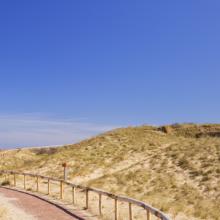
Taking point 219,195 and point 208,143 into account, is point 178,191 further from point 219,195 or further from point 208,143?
point 208,143

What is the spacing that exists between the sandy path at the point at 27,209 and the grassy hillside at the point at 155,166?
4.99 m

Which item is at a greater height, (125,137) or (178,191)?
(125,137)

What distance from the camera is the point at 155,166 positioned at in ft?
103

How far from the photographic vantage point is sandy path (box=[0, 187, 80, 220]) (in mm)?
16353

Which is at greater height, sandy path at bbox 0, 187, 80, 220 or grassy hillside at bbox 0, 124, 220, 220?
grassy hillside at bbox 0, 124, 220, 220

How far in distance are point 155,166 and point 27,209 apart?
1465cm

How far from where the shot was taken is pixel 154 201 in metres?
21.6

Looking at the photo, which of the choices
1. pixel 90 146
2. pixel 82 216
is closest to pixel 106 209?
pixel 82 216

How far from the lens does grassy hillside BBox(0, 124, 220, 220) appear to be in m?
22.0

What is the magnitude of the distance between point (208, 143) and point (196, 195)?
13.3 meters

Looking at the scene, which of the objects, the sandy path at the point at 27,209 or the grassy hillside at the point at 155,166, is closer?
the sandy path at the point at 27,209

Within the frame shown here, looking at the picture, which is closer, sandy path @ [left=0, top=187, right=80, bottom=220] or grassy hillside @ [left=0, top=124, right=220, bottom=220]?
sandy path @ [left=0, top=187, right=80, bottom=220]

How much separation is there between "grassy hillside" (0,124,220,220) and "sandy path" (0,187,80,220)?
4.99 meters

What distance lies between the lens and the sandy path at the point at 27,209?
16.4 meters
